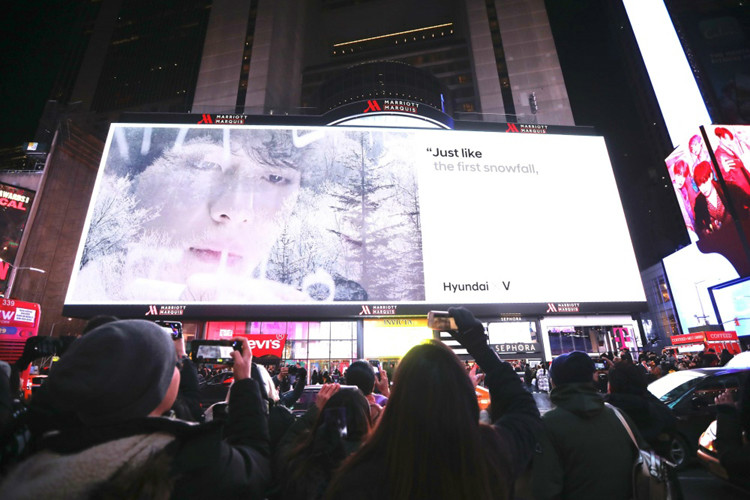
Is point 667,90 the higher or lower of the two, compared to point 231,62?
lower

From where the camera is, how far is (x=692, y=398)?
7203 mm

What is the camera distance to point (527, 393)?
214cm

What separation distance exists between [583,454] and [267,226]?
18.3m

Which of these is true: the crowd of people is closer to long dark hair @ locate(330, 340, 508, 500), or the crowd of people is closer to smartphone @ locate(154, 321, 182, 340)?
long dark hair @ locate(330, 340, 508, 500)

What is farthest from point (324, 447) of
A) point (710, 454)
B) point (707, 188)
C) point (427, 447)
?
point (707, 188)

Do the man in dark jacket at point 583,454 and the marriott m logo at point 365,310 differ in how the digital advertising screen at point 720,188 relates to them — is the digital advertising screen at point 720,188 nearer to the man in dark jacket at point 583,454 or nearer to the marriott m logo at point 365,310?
the marriott m logo at point 365,310

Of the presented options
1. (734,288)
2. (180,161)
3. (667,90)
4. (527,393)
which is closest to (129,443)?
(527,393)

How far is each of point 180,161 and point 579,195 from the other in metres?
21.6

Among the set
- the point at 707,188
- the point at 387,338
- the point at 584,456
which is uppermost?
the point at 707,188

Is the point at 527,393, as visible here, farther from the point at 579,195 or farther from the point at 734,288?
the point at 734,288

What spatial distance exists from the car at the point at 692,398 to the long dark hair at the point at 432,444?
7704mm

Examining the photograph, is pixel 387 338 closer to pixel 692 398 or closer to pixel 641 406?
pixel 692 398

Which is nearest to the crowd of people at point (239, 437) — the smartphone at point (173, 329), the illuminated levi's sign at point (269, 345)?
the smartphone at point (173, 329)

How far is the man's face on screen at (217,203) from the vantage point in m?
18.8
